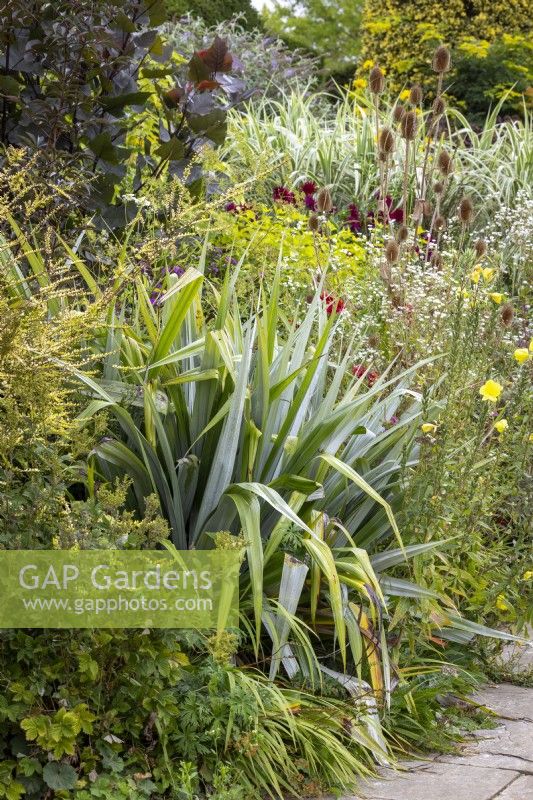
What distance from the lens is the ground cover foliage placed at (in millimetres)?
2625

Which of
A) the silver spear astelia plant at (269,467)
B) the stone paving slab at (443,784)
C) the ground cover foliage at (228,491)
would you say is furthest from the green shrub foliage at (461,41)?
the stone paving slab at (443,784)

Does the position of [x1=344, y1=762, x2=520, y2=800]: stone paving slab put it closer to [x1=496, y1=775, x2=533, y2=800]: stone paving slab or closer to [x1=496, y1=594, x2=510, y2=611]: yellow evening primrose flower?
[x1=496, y1=775, x2=533, y2=800]: stone paving slab

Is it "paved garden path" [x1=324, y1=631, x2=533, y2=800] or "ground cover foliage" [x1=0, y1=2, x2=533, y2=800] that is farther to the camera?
"paved garden path" [x1=324, y1=631, x2=533, y2=800]

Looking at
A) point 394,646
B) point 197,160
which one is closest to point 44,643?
point 394,646

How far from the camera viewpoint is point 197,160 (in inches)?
181

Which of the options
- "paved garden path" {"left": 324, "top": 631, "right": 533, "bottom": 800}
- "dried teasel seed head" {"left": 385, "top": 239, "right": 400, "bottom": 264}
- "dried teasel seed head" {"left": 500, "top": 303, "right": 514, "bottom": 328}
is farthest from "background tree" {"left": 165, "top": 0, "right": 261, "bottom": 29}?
"paved garden path" {"left": 324, "top": 631, "right": 533, "bottom": 800}

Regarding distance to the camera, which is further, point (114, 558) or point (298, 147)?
point (298, 147)

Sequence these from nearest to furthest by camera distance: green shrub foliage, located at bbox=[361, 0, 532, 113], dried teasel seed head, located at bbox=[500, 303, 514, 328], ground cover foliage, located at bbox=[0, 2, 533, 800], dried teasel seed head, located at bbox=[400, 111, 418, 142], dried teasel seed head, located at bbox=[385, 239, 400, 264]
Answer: ground cover foliage, located at bbox=[0, 2, 533, 800] → dried teasel seed head, located at bbox=[500, 303, 514, 328] → dried teasel seed head, located at bbox=[385, 239, 400, 264] → dried teasel seed head, located at bbox=[400, 111, 418, 142] → green shrub foliage, located at bbox=[361, 0, 532, 113]

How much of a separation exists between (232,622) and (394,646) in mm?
641

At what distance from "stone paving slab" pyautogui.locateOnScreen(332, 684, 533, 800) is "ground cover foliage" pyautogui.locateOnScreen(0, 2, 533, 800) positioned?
68 mm

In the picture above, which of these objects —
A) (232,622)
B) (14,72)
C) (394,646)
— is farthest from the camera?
(14,72)

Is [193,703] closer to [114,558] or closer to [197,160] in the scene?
[114,558]

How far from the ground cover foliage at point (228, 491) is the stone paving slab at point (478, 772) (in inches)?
2.7

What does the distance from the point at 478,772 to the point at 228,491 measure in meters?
1.06
